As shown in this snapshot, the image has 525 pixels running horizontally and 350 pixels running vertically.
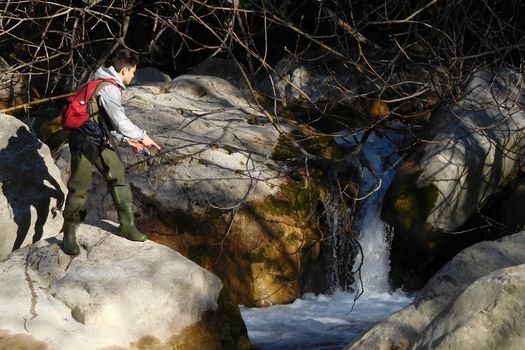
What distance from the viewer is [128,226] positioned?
593 centimetres

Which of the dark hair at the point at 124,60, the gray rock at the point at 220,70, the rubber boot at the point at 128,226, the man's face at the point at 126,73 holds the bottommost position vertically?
the rubber boot at the point at 128,226

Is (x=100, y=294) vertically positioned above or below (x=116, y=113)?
below

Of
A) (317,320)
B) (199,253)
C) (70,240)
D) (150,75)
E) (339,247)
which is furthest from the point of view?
(150,75)

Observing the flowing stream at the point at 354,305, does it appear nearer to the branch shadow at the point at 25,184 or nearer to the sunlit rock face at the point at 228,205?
the sunlit rock face at the point at 228,205

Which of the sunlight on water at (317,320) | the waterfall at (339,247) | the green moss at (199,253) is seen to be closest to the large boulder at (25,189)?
the green moss at (199,253)

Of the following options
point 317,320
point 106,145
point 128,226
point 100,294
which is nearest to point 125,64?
point 106,145

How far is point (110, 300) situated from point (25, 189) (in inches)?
78.9

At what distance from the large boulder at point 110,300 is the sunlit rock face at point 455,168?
259 cm

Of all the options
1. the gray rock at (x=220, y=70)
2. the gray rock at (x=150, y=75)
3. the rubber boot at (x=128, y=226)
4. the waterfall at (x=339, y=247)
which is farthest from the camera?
the gray rock at (x=150, y=75)

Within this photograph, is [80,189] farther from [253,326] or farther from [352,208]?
[352,208]

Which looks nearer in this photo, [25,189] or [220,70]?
[25,189]

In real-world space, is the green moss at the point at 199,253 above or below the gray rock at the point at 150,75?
below

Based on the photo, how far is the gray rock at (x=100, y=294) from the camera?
5.04 m

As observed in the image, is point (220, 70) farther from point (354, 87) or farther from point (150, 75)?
point (354, 87)
